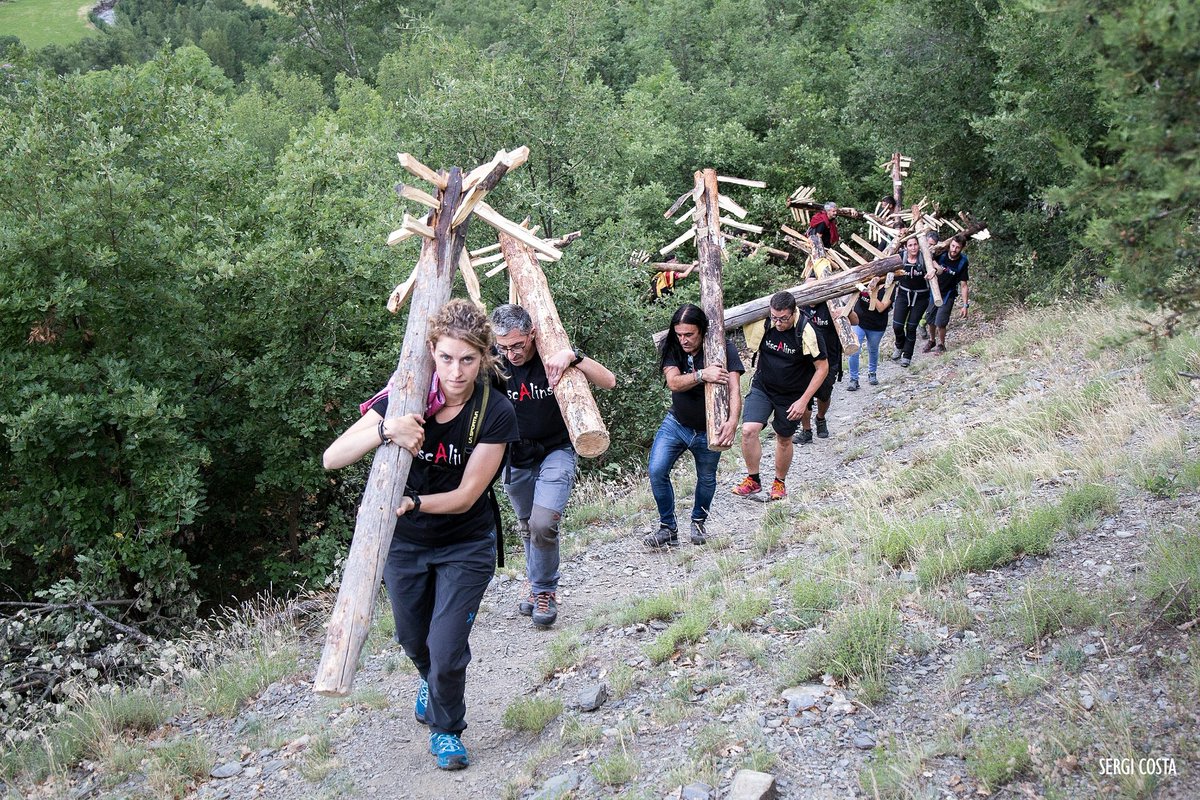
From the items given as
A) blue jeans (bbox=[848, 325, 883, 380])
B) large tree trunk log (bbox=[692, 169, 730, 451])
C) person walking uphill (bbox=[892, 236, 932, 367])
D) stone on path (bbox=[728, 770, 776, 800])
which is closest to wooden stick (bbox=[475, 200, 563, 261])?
large tree trunk log (bbox=[692, 169, 730, 451])

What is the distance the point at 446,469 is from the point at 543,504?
66.4 inches

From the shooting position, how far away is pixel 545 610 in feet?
21.7

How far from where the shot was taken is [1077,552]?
5.59 metres

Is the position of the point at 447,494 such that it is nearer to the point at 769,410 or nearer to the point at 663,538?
the point at 663,538

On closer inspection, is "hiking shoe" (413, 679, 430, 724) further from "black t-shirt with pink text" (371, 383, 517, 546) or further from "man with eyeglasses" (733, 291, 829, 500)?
"man with eyeglasses" (733, 291, 829, 500)

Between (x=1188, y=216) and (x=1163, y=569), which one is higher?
Answer: (x=1188, y=216)

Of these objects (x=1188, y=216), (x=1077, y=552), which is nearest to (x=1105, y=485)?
(x=1077, y=552)

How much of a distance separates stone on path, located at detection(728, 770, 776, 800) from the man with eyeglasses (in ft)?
14.7

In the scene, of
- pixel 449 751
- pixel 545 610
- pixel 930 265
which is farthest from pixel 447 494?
pixel 930 265

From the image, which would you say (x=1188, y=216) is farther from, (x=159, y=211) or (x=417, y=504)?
(x=159, y=211)

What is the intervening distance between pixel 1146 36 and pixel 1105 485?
4.06 m

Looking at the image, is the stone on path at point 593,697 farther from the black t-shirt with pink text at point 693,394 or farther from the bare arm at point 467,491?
the black t-shirt with pink text at point 693,394

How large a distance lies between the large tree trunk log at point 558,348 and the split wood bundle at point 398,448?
999 millimetres

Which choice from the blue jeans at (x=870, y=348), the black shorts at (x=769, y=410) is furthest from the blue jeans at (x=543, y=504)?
the blue jeans at (x=870, y=348)
